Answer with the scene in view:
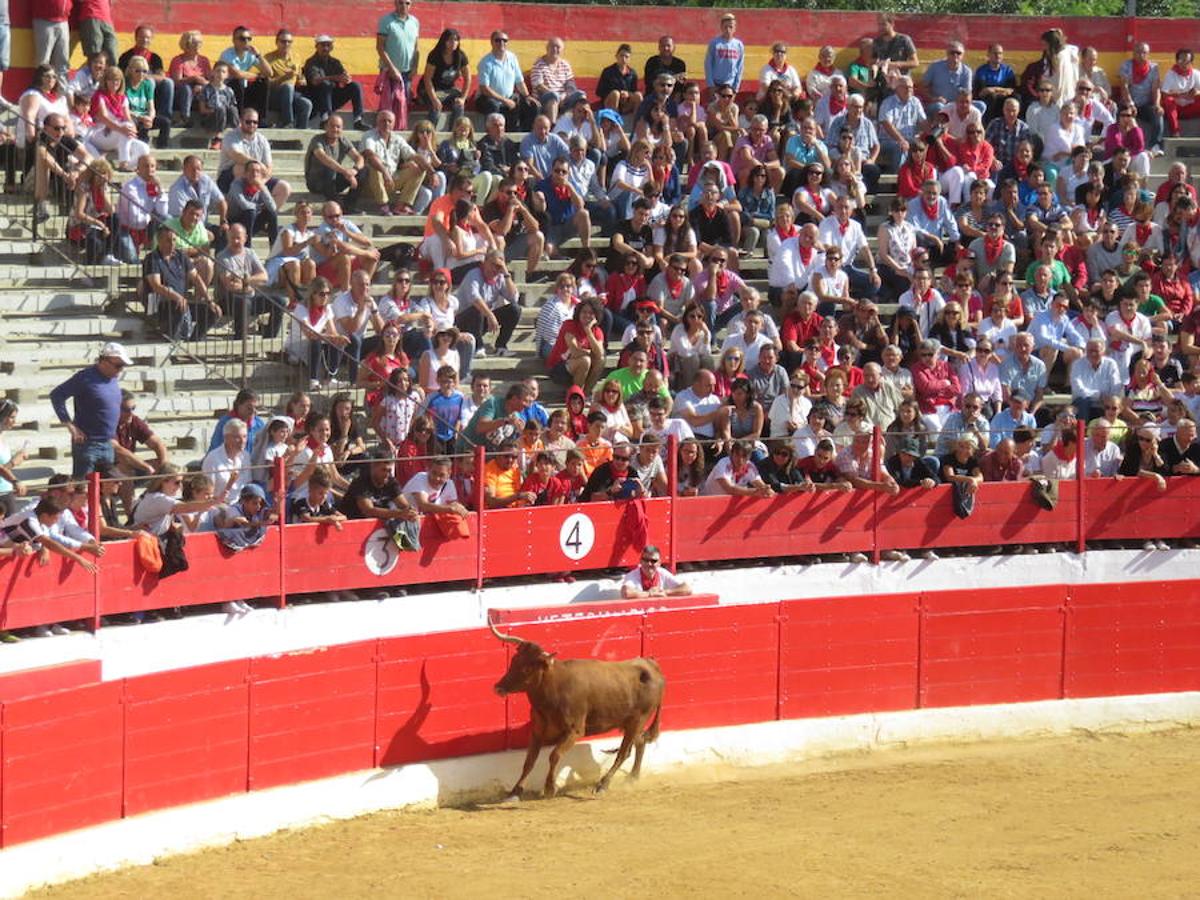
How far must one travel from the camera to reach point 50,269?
60.7 ft

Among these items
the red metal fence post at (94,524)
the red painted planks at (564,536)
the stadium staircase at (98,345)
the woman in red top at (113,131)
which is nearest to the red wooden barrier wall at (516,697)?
the red painted planks at (564,536)

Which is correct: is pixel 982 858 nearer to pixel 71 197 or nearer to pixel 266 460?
pixel 266 460

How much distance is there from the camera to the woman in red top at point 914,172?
72.5ft

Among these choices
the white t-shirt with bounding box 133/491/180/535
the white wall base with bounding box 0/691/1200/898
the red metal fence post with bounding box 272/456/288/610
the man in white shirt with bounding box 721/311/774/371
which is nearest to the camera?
the white wall base with bounding box 0/691/1200/898

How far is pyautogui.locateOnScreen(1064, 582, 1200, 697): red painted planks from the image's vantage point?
1914 centimetres

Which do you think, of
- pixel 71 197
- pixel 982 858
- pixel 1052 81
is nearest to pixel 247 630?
pixel 71 197

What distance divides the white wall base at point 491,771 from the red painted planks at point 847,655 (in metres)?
0.14

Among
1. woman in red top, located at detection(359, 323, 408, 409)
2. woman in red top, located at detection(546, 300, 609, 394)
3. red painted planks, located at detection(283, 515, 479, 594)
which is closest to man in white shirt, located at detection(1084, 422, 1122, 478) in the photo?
woman in red top, located at detection(546, 300, 609, 394)

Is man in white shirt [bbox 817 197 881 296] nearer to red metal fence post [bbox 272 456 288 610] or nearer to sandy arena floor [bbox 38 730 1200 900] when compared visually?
sandy arena floor [bbox 38 730 1200 900]

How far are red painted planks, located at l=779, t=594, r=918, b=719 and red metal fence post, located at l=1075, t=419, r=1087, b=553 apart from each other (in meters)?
2.45

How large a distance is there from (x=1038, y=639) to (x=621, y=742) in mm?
4044

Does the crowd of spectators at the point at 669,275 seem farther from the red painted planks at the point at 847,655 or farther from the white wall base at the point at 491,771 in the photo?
the white wall base at the point at 491,771

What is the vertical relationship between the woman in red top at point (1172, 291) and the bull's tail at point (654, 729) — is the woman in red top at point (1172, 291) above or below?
above

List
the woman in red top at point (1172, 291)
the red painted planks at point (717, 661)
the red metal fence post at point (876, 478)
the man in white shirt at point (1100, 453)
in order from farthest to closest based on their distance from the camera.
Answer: the woman in red top at point (1172, 291), the man in white shirt at point (1100, 453), the red metal fence post at point (876, 478), the red painted planks at point (717, 661)
